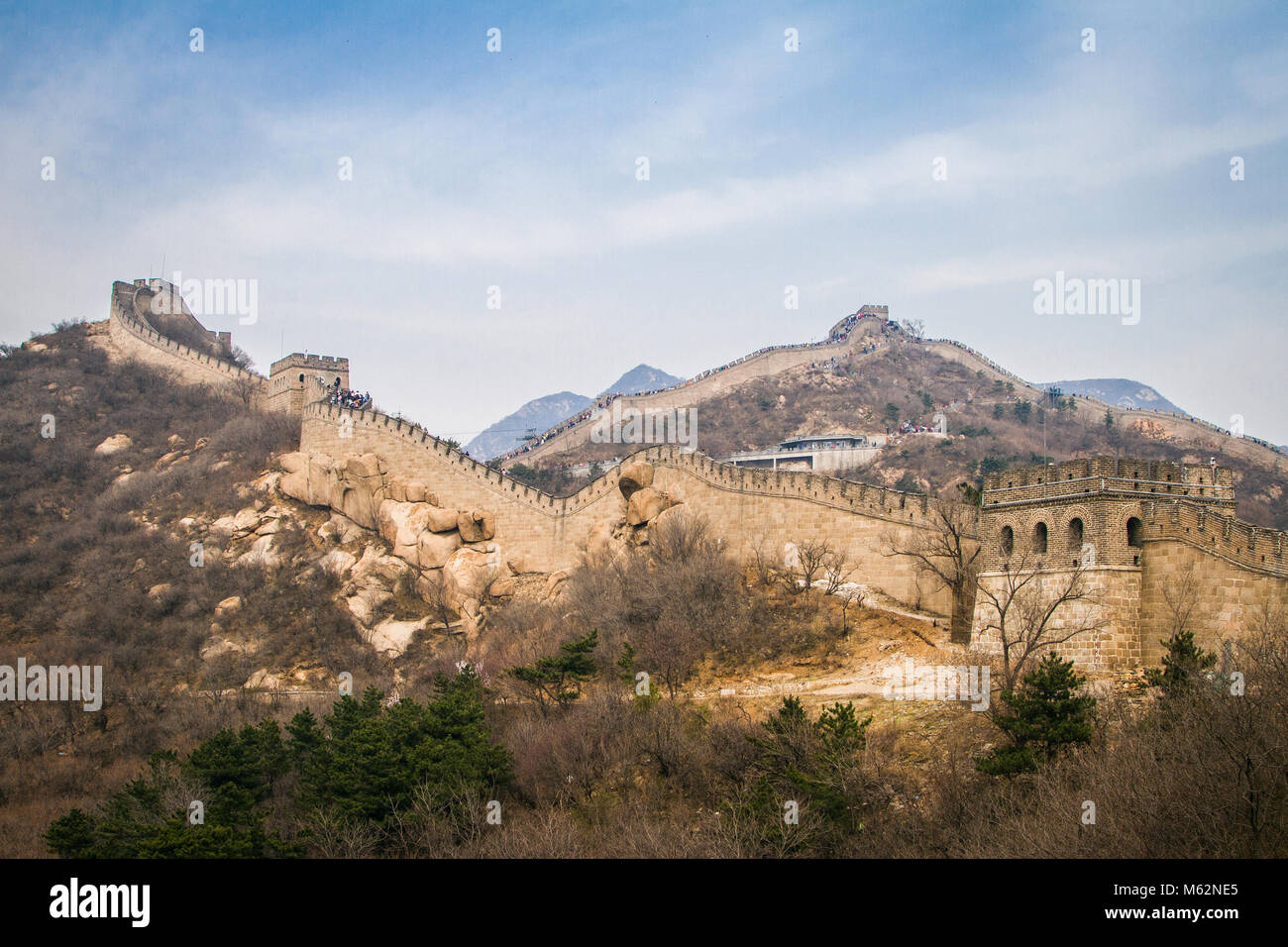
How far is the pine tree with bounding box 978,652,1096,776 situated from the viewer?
17.8m

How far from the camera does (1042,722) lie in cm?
1817

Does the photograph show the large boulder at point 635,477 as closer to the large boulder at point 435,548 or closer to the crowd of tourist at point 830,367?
the large boulder at point 435,548

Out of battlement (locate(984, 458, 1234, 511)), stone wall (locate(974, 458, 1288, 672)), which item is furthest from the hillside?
stone wall (locate(974, 458, 1288, 672))

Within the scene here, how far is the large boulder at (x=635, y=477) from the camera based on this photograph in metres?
35.2

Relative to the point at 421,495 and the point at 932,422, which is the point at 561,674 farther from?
the point at 932,422

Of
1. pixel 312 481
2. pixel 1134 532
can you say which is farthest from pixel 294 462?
pixel 1134 532

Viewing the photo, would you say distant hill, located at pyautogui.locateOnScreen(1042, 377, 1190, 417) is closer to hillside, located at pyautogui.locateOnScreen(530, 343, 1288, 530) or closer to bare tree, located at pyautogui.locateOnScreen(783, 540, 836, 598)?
hillside, located at pyautogui.locateOnScreen(530, 343, 1288, 530)

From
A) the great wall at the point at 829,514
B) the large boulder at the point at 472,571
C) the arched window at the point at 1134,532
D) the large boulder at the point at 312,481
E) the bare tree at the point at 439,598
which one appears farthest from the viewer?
the large boulder at the point at 312,481

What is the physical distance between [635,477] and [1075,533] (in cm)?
1630

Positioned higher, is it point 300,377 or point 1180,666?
point 300,377

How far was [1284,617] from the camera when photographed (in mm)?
18969

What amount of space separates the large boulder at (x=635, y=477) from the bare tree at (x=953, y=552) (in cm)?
994

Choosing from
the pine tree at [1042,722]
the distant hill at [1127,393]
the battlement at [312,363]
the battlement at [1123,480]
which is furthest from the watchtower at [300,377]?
the distant hill at [1127,393]
